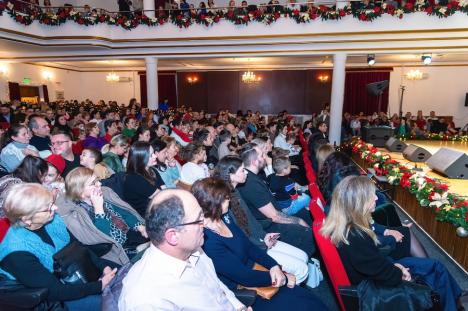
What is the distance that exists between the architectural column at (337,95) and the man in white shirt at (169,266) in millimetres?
9035

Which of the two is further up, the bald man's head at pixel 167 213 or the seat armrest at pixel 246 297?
the bald man's head at pixel 167 213

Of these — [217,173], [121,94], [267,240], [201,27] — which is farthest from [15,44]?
[267,240]

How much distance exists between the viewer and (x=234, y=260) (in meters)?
2.18

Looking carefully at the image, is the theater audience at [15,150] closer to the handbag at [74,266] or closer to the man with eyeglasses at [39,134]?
the man with eyeglasses at [39,134]

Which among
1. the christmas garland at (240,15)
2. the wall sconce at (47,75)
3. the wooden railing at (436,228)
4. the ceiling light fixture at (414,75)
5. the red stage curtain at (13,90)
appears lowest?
the wooden railing at (436,228)

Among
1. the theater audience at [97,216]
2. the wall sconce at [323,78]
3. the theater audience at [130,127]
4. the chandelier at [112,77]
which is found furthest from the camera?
the chandelier at [112,77]

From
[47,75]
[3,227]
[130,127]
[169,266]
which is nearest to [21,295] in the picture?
[3,227]

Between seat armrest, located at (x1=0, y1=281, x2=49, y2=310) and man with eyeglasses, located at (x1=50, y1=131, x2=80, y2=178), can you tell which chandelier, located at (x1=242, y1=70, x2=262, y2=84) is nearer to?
man with eyeglasses, located at (x1=50, y1=131, x2=80, y2=178)

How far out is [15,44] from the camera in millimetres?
9750

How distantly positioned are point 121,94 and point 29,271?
16.2 m

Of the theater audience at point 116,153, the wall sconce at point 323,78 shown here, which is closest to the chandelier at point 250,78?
the wall sconce at point 323,78

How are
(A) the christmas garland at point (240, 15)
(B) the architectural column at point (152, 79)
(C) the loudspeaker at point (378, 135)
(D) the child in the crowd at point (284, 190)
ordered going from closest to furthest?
(D) the child in the crowd at point (284, 190)
(A) the christmas garland at point (240, 15)
(C) the loudspeaker at point (378, 135)
(B) the architectural column at point (152, 79)

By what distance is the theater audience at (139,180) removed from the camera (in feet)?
10.3

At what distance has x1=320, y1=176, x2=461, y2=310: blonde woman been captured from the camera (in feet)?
6.87
